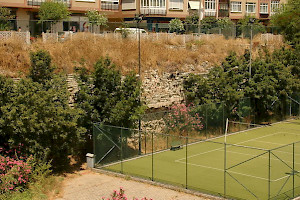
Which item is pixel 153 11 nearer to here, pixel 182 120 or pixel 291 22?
pixel 291 22

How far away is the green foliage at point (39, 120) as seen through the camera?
76.8ft

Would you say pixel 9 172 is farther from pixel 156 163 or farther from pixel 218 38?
pixel 218 38

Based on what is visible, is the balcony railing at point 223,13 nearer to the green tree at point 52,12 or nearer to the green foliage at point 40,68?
the green tree at point 52,12

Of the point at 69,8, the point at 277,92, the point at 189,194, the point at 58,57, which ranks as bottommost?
the point at 189,194

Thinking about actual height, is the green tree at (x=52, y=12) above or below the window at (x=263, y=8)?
below

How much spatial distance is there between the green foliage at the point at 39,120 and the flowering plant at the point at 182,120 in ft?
28.2

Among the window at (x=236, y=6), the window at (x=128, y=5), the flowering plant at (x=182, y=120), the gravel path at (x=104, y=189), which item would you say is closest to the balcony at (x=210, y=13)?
the window at (x=236, y=6)

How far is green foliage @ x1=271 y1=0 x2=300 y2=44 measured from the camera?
163 ft

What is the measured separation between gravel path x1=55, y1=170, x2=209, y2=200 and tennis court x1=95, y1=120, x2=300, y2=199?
0.85m

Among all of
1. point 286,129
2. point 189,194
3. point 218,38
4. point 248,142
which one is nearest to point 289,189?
point 189,194

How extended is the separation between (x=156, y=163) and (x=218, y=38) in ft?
72.3

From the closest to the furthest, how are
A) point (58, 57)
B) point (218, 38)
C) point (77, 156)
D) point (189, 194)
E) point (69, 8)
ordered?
point (189, 194) → point (77, 156) → point (58, 57) → point (218, 38) → point (69, 8)

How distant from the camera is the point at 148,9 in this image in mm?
66375

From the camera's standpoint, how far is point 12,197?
21.4 meters
